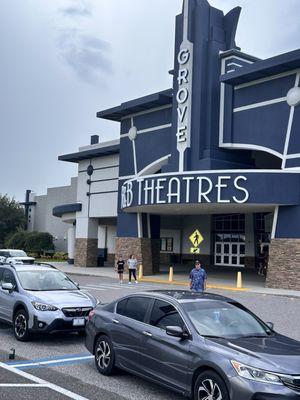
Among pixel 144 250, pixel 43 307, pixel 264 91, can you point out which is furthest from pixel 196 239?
pixel 43 307

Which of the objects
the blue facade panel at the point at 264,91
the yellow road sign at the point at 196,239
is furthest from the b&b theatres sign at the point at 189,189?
the blue facade panel at the point at 264,91

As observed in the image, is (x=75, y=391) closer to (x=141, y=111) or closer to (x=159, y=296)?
(x=159, y=296)

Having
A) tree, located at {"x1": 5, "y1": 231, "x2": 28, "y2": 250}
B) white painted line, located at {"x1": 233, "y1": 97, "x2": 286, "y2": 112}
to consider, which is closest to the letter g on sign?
white painted line, located at {"x1": 233, "y1": 97, "x2": 286, "y2": 112}

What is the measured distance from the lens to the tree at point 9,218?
68.8 m

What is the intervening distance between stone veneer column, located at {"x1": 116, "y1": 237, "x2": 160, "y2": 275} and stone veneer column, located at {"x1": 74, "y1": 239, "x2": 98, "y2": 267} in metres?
7.95

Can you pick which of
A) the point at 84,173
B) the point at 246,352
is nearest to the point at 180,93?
the point at 84,173

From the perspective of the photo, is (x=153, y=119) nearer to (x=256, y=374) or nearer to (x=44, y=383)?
(x=44, y=383)

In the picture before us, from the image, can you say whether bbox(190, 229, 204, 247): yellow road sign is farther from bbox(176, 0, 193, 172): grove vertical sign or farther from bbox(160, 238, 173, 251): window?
bbox(160, 238, 173, 251): window

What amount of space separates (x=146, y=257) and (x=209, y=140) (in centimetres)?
903

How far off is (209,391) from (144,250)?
2959 centimetres

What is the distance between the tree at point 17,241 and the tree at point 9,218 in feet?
18.1

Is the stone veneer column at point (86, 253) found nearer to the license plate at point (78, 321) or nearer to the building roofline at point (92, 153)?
the building roofline at point (92, 153)

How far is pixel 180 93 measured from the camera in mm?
32219

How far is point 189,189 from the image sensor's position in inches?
1128
